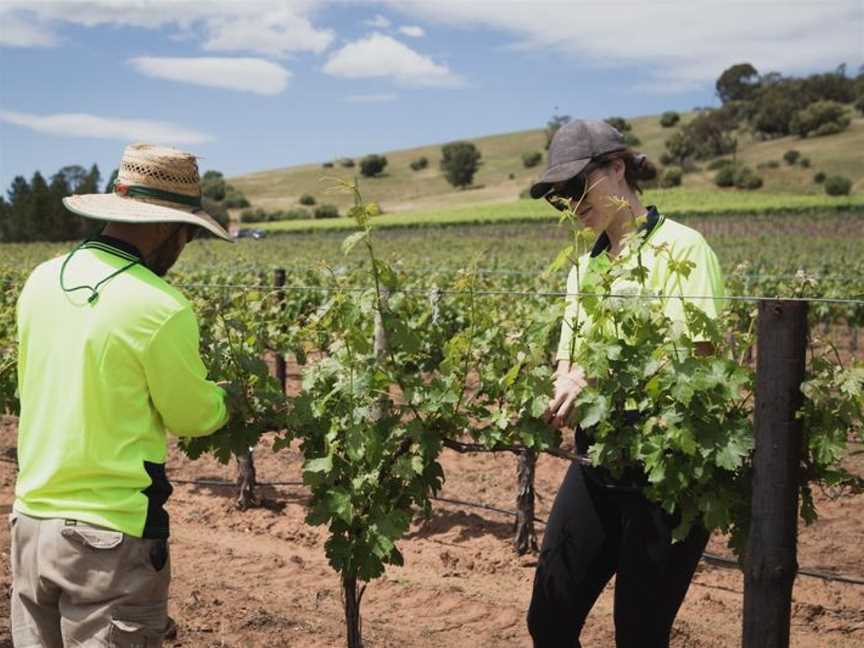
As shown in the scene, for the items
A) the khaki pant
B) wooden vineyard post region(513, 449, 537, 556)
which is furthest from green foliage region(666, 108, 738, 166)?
the khaki pant

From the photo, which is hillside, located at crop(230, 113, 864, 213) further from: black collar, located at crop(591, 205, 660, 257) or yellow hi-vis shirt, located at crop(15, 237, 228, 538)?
yellow hi-vis shirt, located at crop(15, 237, 228, 538)

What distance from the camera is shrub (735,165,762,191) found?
60.5m

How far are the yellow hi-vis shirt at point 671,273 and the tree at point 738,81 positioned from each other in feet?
354

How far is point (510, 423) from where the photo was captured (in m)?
3.09

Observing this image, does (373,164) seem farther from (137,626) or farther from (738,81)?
(137,626)

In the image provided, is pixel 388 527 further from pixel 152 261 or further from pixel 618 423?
pixel 152 261

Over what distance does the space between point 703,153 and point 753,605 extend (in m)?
77.9

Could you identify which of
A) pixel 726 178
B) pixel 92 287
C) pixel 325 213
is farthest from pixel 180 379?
pixel 325 213

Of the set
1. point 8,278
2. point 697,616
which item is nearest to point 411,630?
point 697,616

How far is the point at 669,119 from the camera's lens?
98.4 m

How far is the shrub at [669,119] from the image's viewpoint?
Result: 97.9 meters

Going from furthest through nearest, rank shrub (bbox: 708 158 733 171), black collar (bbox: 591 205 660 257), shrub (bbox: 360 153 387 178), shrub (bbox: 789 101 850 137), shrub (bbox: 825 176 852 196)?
shrub (bbox: 360 153 387 178)
shrub (bbox: 789 101 850 137)
shrub (bbox: 708 158 733 171)
shrub (bbox: 825 176 852 196)
black collar (bbox: 591 205 660 257)

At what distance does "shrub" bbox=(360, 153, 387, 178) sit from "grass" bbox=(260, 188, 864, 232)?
114ft

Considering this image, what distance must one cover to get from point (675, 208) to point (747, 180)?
45.6 feet
